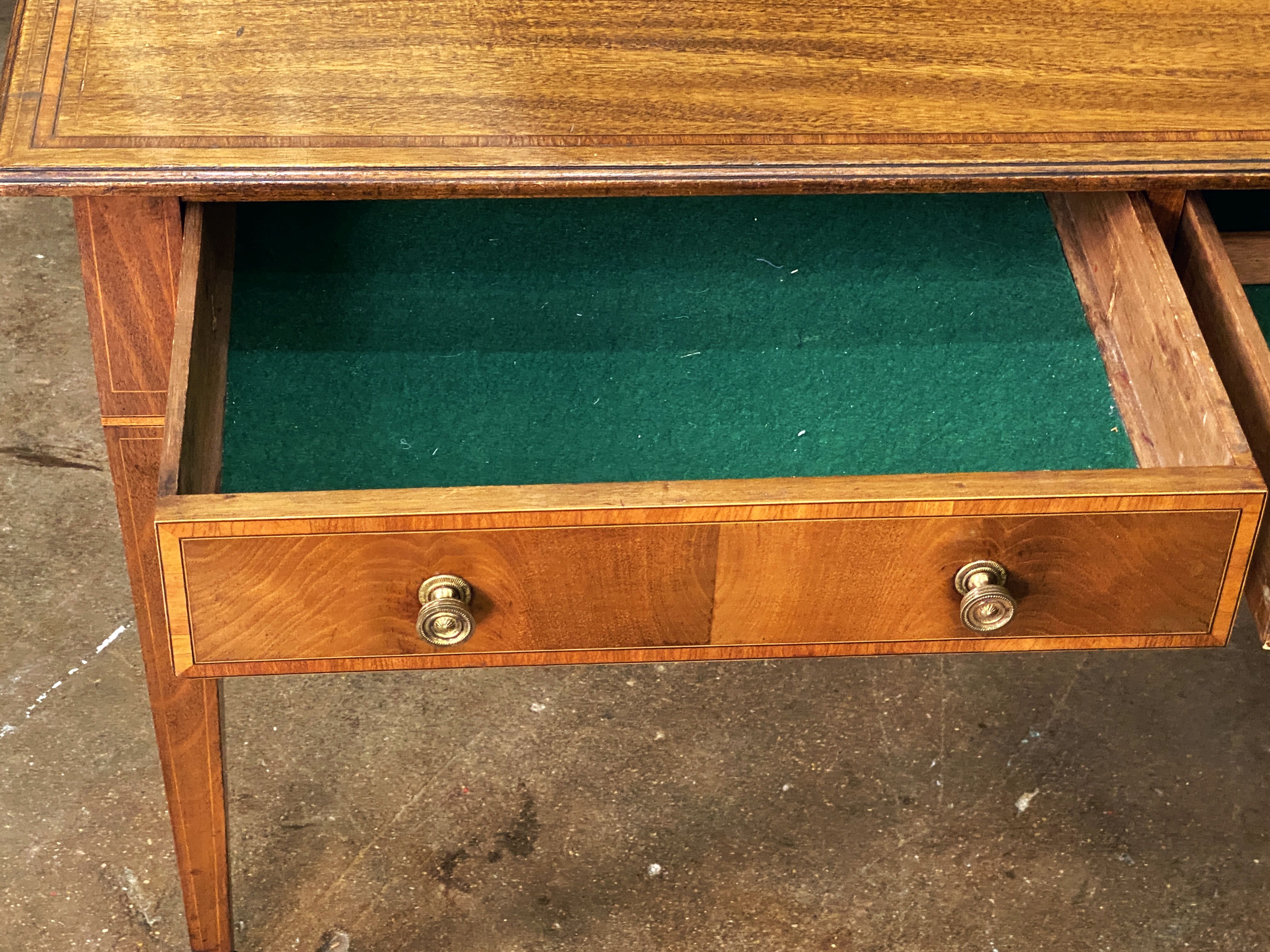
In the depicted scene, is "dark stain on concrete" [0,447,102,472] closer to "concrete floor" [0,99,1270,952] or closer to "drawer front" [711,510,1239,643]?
"concrete floor" [0,99,1270,952]

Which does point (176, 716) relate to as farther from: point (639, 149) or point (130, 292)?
point (639, 149)

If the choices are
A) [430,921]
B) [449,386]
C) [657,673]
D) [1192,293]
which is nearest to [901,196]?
[1192,293]

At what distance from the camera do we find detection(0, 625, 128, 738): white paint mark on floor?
1.43 metres

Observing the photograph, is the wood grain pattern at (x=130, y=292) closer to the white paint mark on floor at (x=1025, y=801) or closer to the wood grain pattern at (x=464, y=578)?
the wood grain pattern at (x=464, y=578)

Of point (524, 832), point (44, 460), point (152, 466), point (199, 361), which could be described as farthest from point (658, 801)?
point (44, 460)

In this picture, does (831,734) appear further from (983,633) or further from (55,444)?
(55,444)

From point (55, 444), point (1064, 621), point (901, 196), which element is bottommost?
point (1064, 621)

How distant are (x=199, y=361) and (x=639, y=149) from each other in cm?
28

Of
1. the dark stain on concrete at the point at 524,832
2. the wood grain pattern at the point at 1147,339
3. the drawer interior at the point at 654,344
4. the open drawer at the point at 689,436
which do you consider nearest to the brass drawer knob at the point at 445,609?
the open drawer at the point at 689,436

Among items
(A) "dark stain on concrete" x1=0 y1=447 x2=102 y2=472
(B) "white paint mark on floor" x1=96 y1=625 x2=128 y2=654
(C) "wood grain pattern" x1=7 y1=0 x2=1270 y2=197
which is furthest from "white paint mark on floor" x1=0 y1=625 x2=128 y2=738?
(C) "wood grain pattern" x1=7 y1=0 x2=1270 y2=197

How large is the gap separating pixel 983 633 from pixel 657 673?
0.65 meters

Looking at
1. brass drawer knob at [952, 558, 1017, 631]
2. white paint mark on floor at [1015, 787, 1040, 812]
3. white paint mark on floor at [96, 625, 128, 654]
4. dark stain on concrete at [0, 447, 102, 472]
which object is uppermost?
dark stain on concrete at [0, 447, 102, 472]

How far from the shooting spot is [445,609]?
2.74 feet

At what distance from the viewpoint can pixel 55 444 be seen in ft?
5.64
